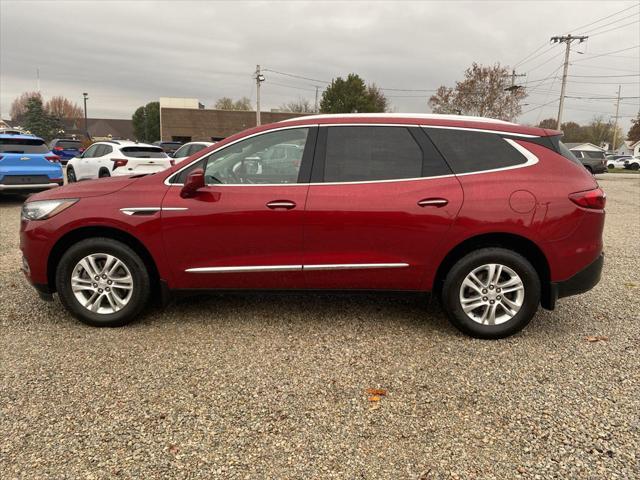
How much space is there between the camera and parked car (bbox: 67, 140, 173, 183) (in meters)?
11.4

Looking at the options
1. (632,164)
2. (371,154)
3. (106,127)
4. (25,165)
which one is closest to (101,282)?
(371,154)

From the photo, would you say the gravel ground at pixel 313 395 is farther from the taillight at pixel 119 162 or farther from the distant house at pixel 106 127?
the distant house at pixel 106 127

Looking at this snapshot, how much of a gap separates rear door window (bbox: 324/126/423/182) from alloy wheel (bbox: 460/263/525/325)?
94 cm

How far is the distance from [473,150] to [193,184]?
2.20 metres

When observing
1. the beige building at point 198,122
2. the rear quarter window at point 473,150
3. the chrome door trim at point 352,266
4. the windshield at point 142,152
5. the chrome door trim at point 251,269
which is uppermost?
the beige building at point 198,122

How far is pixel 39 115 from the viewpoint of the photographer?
72062 mm

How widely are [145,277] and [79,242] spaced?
61cm

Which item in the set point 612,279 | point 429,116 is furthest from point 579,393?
point 612,279

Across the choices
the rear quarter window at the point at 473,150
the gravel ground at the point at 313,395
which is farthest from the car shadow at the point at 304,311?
the rear quarter window at the point at 473,150

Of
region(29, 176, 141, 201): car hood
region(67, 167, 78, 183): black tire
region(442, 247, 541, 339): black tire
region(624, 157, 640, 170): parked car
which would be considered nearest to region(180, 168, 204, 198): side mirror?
region(29, 176, 141, 201): car hood

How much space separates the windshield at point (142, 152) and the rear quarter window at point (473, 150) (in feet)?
31.3

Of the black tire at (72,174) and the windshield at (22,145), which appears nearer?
the windshield at (22,145)

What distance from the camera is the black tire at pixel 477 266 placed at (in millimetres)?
3635

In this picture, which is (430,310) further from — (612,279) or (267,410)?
(612,279)
